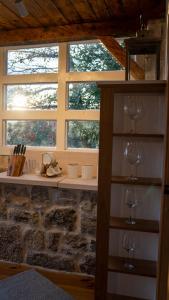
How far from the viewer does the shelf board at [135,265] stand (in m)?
1.83

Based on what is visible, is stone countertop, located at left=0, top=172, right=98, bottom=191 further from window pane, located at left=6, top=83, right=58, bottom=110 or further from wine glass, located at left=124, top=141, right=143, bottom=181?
window pane, located at left=6, top=83, right=58, bottom=110

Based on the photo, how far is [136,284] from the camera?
1983mm

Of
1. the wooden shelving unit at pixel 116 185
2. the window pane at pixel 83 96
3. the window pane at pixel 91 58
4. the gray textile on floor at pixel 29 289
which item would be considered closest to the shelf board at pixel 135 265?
the wooden shelving unit at pixel 116 185

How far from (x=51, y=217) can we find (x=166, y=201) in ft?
4.06

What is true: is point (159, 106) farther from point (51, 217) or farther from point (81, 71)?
point (51, 217)

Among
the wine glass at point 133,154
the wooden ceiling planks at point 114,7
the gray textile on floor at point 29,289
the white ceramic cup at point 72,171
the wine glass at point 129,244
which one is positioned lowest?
the gray textile on floor at point 29,289

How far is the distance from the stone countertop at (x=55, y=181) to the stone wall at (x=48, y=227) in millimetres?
98

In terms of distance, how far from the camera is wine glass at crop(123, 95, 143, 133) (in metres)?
1.86

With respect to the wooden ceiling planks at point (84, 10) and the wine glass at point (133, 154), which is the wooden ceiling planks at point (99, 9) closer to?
the wooden ceiling planks at point (84, 10)

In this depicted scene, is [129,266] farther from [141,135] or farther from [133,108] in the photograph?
[133,108]

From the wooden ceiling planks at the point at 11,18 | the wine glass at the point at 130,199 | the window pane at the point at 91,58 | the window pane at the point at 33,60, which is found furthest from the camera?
the window pane at the point at 33,60

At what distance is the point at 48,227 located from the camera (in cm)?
242

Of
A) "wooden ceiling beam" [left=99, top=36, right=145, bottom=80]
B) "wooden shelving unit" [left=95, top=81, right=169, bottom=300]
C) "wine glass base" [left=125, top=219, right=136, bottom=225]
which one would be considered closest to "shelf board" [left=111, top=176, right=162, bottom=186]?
"wooden shelving unit" [left=95, top=81, right=169, bottom=300]

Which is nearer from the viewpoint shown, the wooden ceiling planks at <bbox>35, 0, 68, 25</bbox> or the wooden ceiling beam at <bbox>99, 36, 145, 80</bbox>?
the wooden ceiling planks at <bbox>35, 0, 68, 25</bbox>
